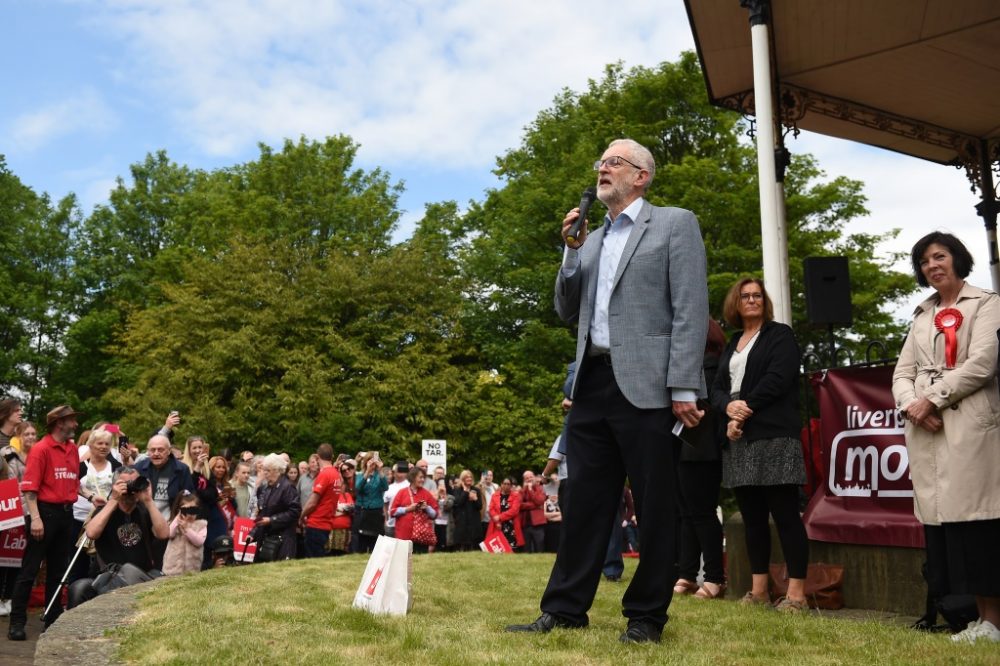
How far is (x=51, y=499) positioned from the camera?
8492 mm

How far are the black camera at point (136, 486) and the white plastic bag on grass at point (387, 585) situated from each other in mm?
3477

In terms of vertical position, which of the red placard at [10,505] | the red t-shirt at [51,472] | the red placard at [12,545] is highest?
the red t-shirt at [51,472]

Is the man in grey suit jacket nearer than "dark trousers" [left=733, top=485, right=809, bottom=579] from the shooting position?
Yes

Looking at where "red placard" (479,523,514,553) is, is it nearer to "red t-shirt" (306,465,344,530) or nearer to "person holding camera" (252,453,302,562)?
"red t-shirt" (306,465,344,530)

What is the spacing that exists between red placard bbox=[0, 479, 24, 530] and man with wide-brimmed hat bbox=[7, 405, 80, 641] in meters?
0.13

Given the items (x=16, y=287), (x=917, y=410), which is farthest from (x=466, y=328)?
(x=917, y=410)

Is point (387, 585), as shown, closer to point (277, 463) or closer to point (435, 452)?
point (277, 463)

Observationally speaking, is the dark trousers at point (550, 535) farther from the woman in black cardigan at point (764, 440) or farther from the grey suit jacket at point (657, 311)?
the grey suit jacket at point (657, 311)

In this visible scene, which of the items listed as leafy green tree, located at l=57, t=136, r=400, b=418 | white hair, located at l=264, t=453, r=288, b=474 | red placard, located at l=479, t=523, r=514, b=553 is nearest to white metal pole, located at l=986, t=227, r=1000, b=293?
red placard, located at l=479, t=523, r=514, b=553

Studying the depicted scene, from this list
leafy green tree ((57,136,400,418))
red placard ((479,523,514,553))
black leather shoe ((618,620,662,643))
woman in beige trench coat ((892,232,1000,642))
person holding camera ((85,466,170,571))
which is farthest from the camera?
leafy green tree ((57,136,400,418))

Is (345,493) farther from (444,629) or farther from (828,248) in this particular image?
(828,248)

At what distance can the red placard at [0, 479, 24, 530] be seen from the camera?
8.09m

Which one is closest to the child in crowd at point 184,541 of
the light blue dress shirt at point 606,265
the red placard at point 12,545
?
the red placard at point 12,545

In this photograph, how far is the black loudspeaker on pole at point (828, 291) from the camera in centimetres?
788
